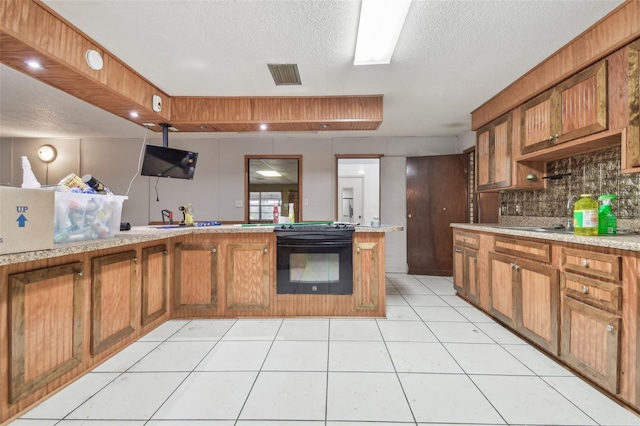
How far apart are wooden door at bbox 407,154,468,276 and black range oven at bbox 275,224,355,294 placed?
7.90ft

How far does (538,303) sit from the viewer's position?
6.60 ft

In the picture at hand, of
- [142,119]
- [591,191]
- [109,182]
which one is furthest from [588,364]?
[109,182]

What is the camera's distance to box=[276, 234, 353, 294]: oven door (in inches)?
102

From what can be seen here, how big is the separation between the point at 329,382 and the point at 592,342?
159 centimetres

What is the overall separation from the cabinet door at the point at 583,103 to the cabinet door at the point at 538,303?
1068 mm

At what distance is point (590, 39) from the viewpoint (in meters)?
1.92

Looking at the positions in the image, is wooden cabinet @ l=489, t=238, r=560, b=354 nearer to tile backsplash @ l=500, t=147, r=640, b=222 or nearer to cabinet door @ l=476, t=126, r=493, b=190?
tile backsplash @ l=500, t=147, r=640, b=222

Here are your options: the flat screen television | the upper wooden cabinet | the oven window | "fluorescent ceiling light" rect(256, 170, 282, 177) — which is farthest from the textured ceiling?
"fluorescent ceiling light" rect(256, 170, 282, 177)

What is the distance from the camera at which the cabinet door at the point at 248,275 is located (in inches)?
104

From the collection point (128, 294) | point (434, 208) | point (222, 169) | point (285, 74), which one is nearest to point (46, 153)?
point (222, 169)

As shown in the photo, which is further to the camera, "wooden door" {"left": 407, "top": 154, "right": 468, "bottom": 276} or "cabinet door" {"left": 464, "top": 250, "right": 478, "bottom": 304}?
"wooden door" {"left": 407, "top": 154, "right": 468, "bottom": 276}

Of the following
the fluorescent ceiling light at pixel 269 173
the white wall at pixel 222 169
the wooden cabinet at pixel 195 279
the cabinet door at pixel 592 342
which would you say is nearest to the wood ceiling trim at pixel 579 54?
the cabinet door at pixel 592 342

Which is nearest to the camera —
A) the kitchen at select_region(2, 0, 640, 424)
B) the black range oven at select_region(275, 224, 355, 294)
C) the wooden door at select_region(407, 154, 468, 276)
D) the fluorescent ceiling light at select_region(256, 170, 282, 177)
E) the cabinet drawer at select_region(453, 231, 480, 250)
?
the black range oven at select_region(275, 224, 355, 294)

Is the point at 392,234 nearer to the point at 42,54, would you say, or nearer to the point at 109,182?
the point at 42,54
